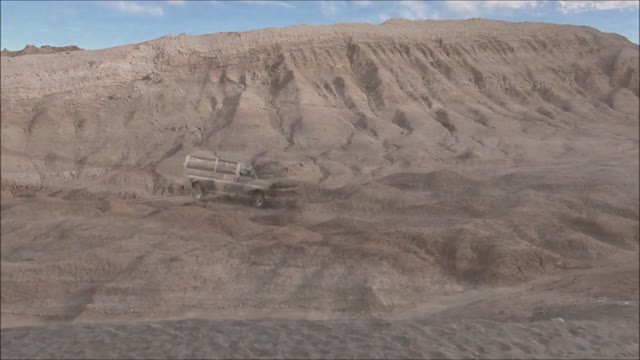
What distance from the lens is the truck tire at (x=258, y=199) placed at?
4.97 meters

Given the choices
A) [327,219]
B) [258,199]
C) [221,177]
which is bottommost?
[327,219]

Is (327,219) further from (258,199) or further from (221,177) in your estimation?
(221,177)

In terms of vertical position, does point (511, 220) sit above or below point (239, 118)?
below

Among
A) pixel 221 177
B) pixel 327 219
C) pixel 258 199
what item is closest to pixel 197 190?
pixel 221 177

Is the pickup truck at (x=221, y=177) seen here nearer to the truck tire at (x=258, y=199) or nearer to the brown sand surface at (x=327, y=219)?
the truck tire at (x=258, y=199)


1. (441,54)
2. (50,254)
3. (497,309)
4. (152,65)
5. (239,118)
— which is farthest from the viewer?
(441,54)

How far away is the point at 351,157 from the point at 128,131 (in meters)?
2.11

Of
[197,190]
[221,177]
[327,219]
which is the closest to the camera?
[221,177]

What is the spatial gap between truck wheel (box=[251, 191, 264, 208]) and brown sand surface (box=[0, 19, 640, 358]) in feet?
0.33

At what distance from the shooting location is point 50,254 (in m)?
3.91

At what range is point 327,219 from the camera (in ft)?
18.4

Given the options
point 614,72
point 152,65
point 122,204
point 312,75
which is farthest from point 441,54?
point 122,204

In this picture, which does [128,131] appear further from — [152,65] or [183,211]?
[152,65]

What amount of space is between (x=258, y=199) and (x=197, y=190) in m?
0.60
